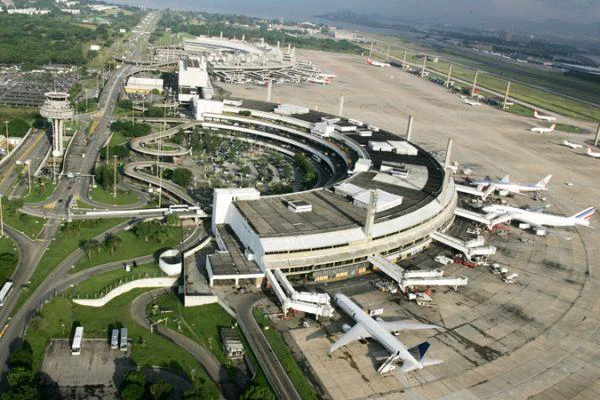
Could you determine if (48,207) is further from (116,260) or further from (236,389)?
(236,389)

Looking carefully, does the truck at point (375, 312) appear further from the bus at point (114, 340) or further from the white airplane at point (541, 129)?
the white airplane at point (541, 129)

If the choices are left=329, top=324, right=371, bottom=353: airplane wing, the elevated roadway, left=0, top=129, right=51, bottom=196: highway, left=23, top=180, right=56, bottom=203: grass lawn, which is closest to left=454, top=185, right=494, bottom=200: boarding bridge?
the elevated roadway

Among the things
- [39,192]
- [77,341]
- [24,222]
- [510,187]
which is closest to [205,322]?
[77,341]

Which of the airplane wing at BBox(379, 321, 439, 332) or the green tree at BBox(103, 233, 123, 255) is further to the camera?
the green tree at BBox(103, 233, 123, 255)

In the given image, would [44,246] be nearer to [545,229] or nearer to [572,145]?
[545,229]

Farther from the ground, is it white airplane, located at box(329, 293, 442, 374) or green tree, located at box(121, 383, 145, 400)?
white airplane, located at box(329, 293, 442, 374)

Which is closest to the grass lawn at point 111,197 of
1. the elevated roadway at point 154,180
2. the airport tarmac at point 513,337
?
the elevated roadway at point 154,180

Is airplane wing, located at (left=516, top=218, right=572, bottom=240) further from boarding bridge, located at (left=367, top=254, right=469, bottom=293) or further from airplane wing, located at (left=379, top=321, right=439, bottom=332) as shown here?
airplane wing, located at (left=379, top=321, right=439, bottom=332)
